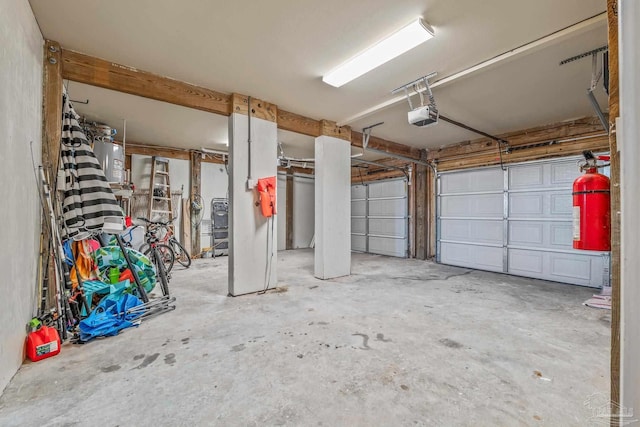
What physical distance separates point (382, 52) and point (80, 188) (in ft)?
10.6

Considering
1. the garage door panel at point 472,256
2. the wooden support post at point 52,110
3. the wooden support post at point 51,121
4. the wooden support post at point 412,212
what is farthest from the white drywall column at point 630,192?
the wooden support post at point 412,212

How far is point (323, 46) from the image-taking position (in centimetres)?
262

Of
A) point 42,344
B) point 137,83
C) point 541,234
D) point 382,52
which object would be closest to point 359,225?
point 541,234

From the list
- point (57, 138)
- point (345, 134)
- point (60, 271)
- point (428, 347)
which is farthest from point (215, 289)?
point (345, 134)

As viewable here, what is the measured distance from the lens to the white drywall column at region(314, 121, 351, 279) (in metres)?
4.59

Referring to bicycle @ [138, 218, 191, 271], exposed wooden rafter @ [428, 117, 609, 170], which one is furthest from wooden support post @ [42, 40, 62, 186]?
exposed wooden rafter @ [428, 117, 609, 170]

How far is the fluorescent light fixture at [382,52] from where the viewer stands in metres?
2.36

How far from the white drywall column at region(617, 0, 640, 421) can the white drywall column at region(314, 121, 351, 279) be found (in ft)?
13.5

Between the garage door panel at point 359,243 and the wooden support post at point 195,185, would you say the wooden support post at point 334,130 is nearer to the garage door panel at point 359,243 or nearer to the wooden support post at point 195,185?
the wooden support post at point 195,185

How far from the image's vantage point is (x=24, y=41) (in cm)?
200

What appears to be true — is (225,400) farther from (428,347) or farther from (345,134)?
(345,134)

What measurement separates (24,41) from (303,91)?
99.5 inches

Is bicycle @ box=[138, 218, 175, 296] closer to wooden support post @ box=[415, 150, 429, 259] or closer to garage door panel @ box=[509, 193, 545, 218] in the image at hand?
wooden support post @ box=[415, 150, 429, 259]

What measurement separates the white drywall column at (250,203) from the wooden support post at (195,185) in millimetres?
3629
